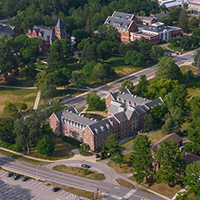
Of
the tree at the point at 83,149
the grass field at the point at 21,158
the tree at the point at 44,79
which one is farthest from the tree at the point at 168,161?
the tree at the point at 44,79

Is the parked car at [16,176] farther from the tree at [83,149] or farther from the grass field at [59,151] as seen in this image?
the tree at [83,149]

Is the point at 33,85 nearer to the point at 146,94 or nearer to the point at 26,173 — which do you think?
the point at 146,94

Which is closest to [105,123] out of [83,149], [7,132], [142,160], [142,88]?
[83,149]

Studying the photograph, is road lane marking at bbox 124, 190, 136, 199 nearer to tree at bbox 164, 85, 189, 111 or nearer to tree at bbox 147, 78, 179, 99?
tree at bbox 164, 85, 189, 111

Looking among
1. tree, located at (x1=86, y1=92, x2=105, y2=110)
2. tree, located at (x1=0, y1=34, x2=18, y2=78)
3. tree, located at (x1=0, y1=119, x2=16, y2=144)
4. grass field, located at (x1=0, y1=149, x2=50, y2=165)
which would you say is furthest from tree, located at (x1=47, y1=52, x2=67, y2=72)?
grass field, located at (x1=0, y1=149, x2=50, y2=165)

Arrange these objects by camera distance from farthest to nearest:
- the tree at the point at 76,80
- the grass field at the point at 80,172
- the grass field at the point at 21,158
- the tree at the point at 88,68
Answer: the tree at the point at 88,68
the tree at the point at 76,80
the grass field at the point at 21,158
the grass field at the point at 80,172

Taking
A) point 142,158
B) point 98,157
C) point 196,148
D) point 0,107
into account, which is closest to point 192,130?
point 196,148
